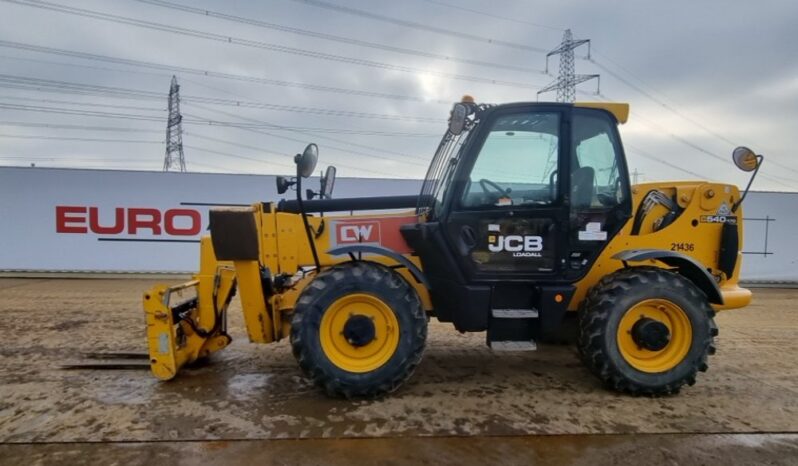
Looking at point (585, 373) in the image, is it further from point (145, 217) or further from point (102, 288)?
point (145, 217)

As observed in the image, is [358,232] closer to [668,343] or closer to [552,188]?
[552,188]

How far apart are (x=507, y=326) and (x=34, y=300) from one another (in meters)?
7.33

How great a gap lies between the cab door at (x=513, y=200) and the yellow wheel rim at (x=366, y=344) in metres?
0.74

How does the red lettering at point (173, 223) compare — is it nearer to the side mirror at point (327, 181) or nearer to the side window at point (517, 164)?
the side mirror at point (327, 181)

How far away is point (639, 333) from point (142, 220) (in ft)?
32.0

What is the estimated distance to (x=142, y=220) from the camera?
10.3 meters

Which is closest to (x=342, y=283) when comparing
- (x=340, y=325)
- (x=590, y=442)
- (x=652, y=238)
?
(x=340, y=325)

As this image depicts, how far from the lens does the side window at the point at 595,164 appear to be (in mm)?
4016

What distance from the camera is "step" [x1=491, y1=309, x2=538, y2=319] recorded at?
12.9ft

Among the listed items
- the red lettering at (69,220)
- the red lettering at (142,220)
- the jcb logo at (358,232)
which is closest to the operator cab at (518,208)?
the jcb logo at (358,232)

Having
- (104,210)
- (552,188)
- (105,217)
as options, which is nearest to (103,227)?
(105,217)

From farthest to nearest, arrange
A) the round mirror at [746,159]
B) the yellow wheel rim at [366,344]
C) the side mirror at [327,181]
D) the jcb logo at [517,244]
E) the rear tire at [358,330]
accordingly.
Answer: the side mirror at [327,181] → the round mirror at [746,159] → the jcb logo at [517,244] → the yellow wheel rim at [366,344] → the rear tire at [358,330]

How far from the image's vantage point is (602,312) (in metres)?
3.81

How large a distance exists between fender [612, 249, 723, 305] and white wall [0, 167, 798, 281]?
23.3 ft
